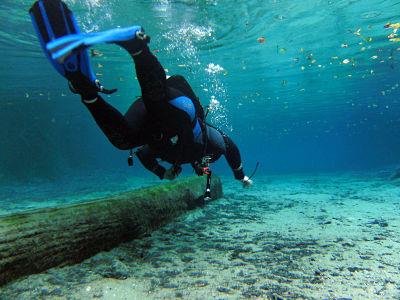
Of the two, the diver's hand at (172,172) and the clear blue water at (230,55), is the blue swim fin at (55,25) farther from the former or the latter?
the clear blue water at (230,55)

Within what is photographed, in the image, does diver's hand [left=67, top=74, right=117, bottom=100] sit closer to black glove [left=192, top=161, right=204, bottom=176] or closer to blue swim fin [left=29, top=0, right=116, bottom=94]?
blue swim fin [left=29, top=0, right=116, bottom=94]

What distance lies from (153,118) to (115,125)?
24.7 inches

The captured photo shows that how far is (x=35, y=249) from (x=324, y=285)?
3.63 m

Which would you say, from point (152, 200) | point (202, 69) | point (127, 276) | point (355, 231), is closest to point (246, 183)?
point (152, 200)

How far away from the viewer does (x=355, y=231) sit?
5941 millimetres

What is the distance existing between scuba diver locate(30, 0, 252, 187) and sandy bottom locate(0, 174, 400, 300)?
153cm

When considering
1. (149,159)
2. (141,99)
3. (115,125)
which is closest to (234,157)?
(149,159)

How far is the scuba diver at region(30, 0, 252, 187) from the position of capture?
9.29ft

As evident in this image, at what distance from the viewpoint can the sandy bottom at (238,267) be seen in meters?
2.97

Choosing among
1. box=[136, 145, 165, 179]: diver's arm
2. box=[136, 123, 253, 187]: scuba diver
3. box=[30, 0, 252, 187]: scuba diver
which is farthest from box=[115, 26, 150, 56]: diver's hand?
box=[136, 145, 165, 179]: diver's arm

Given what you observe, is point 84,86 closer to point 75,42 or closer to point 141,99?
point 75,42

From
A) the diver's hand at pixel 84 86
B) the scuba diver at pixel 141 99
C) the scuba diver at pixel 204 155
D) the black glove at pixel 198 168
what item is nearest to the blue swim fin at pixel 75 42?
the scuba diver at pixel 141 99

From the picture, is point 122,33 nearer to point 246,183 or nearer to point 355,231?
point 246,183

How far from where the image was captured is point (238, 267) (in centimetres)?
380
